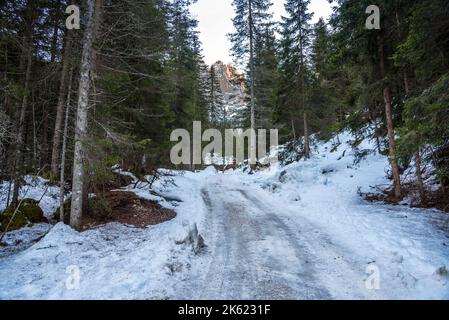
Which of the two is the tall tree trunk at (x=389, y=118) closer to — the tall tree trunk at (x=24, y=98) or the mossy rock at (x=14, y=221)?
the tall tree trunk at (x=24, y=98)

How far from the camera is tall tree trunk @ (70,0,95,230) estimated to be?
838 cm

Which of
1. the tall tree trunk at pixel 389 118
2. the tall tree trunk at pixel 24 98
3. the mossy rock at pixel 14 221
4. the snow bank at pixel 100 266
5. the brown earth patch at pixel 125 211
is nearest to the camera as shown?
the snow bank at pixel 100 266

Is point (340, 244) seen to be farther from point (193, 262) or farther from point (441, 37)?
point (441, 37)

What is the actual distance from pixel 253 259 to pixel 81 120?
6541mm

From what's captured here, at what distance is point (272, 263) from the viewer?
6.07 metres

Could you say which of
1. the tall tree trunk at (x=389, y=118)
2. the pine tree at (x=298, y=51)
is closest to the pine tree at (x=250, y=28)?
the pine tree at (x=298, y=51)

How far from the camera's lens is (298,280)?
5211 millimetres

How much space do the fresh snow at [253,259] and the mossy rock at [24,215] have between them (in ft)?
2.82

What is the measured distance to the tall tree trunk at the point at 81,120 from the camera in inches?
330

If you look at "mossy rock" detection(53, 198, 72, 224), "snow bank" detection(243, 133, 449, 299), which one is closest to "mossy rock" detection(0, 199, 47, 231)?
"mossy rock" detection(53, 198, 72, 224)

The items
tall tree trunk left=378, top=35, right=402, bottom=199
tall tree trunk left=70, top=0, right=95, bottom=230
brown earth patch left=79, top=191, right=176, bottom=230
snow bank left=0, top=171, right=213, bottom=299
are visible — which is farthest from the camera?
tall tree trunk left=378, top=35, right=402, bottom=199

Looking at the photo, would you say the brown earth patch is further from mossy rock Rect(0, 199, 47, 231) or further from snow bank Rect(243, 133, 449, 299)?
snow bank Rect(243, 133, 449, 299)

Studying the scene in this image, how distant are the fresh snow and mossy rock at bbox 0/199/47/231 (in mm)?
861
